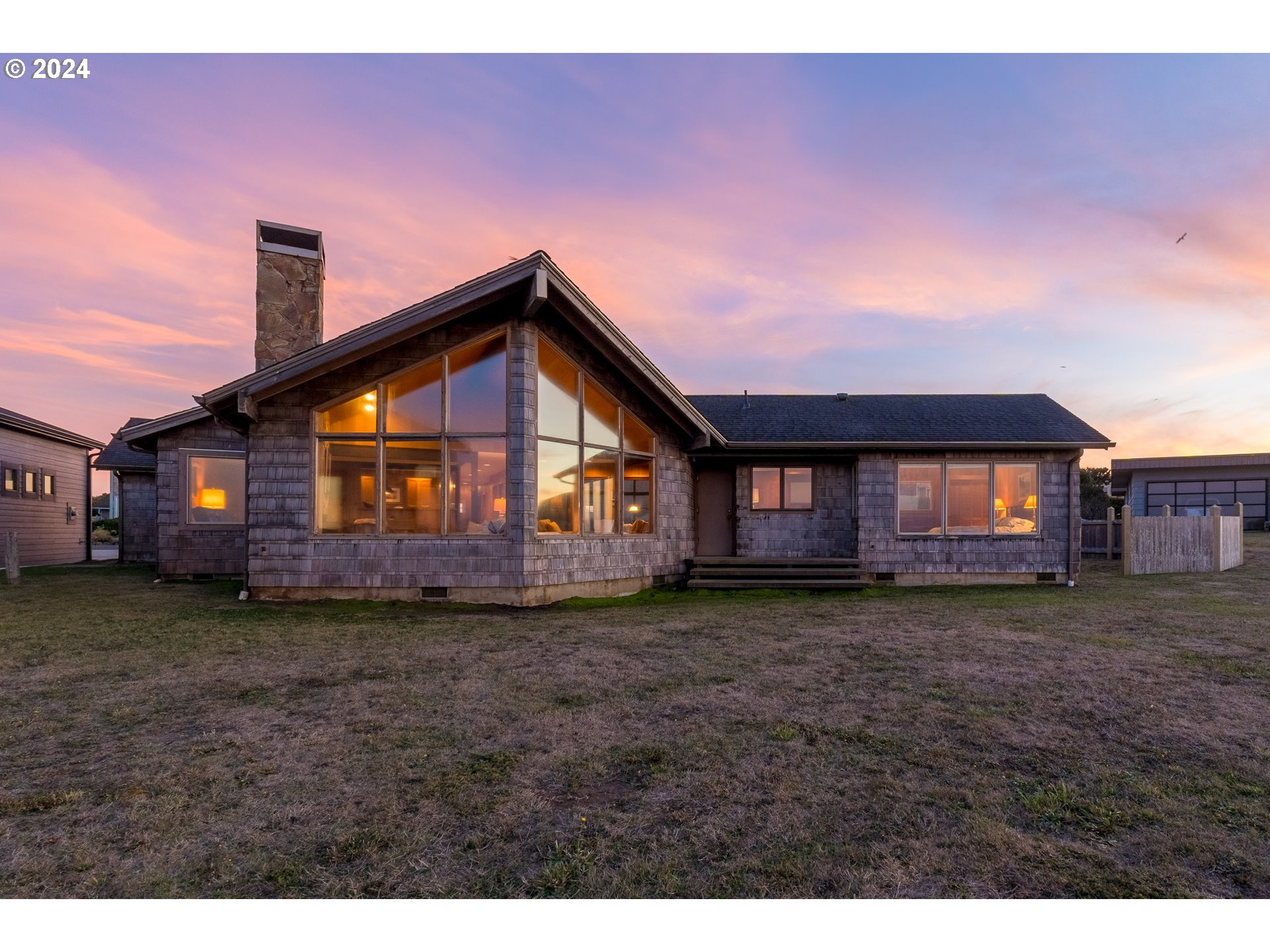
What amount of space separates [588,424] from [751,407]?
6.32 meters

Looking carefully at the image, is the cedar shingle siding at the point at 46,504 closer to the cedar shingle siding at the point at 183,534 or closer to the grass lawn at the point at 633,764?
the cedar shingle siding at the point at 183,534

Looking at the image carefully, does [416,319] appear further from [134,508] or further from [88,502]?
[88,502]

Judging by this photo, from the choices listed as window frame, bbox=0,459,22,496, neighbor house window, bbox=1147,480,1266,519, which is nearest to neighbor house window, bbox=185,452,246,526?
window frame, bbox=0,459,22,496

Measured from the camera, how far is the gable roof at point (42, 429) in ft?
55.0

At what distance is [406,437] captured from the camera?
9.13m

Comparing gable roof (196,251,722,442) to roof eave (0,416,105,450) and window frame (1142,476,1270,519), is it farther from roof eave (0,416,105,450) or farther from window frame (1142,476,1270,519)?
window frame (1142,476,1270,519)

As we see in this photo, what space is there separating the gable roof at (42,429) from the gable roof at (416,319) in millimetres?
13446

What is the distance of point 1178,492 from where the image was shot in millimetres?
29109

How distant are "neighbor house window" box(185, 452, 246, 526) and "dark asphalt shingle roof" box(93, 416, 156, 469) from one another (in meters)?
4.41

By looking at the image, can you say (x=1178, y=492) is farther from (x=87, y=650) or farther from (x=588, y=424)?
(x=87, y=650)

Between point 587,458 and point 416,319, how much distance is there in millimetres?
3492

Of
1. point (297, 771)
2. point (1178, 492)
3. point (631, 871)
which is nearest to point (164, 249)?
point (297, 771)

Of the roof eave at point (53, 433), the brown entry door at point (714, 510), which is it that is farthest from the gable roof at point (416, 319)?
the roof eave at point (53, 433)

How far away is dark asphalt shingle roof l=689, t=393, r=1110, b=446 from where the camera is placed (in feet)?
41.8
